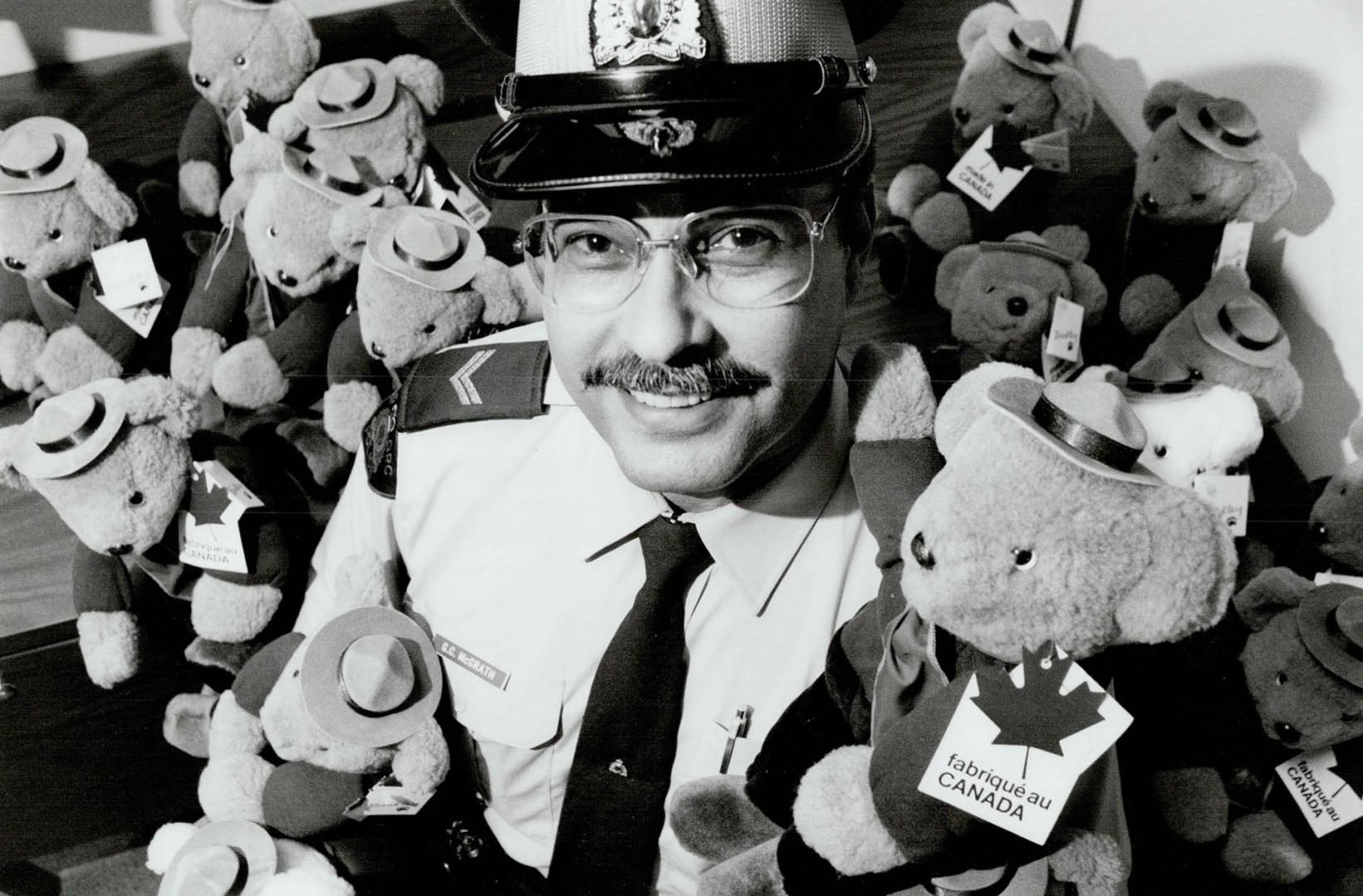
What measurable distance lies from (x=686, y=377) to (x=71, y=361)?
59.5 inches

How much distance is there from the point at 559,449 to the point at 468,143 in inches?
41.6

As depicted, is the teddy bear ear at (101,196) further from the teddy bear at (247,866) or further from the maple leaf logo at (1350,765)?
the maple leaf logo at (1350,765)

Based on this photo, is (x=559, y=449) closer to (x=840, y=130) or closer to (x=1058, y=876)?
(x=840, y=130)

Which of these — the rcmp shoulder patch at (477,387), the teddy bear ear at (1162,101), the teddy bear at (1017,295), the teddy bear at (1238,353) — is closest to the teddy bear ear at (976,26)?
the teddy bear ear at (1162,101)

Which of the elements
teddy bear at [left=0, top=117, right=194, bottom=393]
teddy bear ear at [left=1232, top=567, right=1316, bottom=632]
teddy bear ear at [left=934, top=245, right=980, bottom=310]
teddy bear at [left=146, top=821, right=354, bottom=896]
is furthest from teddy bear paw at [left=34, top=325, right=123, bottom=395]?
teddy bear ear at [left=1232, top=567, right=1316, bottom=632]

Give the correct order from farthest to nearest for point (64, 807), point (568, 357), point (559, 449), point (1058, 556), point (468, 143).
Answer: point (468, 143)
point (64, 807)
point (559, 449)
point (568, 357)
point (1058, 556)

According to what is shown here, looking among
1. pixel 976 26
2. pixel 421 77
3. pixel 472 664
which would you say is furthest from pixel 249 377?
pixel 976 26

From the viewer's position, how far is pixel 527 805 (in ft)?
4.08

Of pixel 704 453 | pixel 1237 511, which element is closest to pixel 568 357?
pixel 704 453

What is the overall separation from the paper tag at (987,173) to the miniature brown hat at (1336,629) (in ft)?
3.12

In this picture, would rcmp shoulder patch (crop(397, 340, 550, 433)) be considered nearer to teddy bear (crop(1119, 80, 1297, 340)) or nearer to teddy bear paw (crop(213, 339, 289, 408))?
teddy bear paw (crop(213, 339, 289, 408))

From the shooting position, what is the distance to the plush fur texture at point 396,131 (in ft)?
6.02

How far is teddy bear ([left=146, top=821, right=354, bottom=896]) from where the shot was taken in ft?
3.81

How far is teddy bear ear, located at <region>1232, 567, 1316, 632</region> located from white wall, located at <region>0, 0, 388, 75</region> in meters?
1.93
